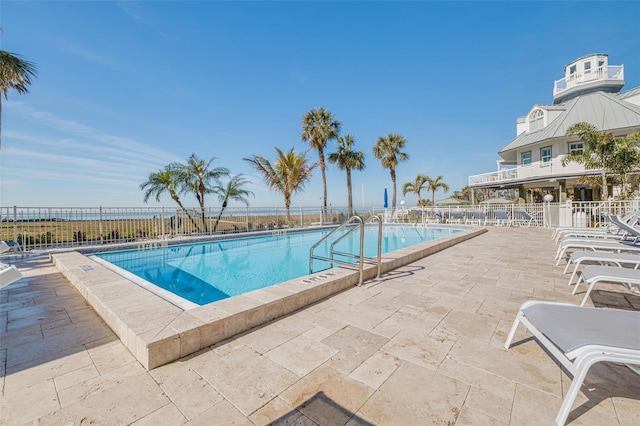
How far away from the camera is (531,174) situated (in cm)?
1789

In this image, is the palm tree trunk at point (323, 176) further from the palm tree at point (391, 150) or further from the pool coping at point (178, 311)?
the pool coping at point (178, 311)

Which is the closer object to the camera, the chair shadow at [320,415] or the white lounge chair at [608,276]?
the chair shadow at [320,415]

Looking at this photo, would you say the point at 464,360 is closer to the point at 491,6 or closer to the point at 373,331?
the point at 373,331

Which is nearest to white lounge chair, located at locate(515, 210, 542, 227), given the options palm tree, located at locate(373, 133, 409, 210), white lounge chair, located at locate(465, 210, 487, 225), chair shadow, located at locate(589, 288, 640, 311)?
white lounge chair, located at locate(465, 210, 487, 225)

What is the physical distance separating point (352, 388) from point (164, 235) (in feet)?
30.6

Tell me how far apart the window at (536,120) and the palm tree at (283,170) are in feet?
58.3

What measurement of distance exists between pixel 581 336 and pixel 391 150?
825 inches

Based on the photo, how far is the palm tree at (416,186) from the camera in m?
26.4

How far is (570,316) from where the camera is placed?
1722 millimetres

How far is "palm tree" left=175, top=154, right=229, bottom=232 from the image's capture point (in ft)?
40.0

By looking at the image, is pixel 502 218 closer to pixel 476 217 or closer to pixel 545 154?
pixel 476 217

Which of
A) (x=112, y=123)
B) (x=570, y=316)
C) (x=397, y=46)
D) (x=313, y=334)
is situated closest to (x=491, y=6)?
(x=397, y=46)

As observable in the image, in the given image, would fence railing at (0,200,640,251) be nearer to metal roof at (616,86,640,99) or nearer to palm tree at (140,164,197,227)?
palm tree at (140,164,197,227)

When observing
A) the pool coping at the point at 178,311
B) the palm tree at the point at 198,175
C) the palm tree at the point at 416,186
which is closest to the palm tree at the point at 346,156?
the palm tree at the point at 198,175
